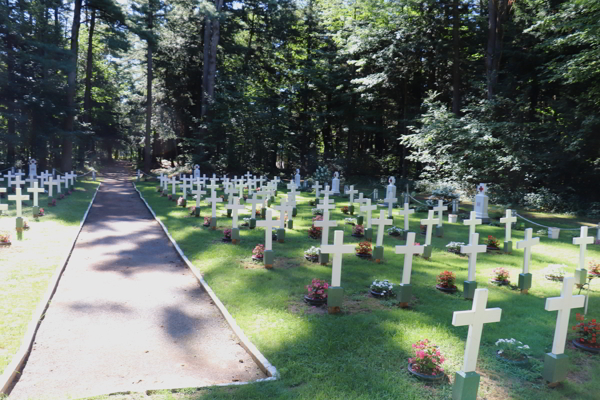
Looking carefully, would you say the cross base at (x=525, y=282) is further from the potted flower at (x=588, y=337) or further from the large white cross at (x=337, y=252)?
the large white cross at (x=337, y=252)

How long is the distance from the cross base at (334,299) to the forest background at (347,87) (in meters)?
16.4

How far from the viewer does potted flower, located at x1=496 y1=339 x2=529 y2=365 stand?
204 inches

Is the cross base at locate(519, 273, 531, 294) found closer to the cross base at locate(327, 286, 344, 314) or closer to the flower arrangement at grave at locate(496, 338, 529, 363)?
the flower arrangement at grave at locate(496, 338, 529, 363)

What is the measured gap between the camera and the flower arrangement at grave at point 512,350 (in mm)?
5230

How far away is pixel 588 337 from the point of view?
18.6ft

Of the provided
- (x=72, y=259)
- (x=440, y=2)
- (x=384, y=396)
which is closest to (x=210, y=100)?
(x=440, y=2)

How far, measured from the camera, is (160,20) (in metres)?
35.7

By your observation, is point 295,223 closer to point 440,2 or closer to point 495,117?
point 495,117

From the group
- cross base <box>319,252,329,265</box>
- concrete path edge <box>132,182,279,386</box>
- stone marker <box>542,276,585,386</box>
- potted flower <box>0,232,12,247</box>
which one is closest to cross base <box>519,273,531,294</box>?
stone marker <box>542,276,585,386</box>

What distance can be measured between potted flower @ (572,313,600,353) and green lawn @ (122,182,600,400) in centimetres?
15

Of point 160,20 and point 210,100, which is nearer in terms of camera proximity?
point 210,100

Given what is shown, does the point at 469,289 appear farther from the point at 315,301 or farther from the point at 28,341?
the point at 28,341

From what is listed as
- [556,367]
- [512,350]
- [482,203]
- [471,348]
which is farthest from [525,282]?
[482,203]

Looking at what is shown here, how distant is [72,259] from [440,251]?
9.37 metres
